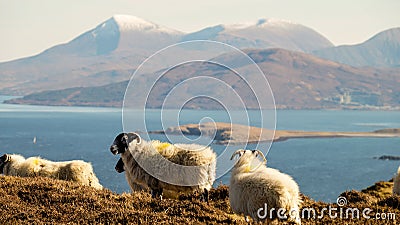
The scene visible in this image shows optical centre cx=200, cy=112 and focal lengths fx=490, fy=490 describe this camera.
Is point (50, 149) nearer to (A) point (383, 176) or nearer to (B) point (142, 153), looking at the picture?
(A) point (383, 176)

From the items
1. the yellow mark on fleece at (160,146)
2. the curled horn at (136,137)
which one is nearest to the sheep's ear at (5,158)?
the curled horn at (136,137)

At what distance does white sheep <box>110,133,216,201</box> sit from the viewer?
41.4 ft

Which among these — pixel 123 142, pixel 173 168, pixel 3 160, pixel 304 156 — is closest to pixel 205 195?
pixel 173 168

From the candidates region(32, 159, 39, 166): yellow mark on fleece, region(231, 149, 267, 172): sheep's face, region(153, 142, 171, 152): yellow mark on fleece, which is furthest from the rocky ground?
region(32, 159, 39, 166): yellow mark on fleece

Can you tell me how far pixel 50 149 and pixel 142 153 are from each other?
12897 centimetres

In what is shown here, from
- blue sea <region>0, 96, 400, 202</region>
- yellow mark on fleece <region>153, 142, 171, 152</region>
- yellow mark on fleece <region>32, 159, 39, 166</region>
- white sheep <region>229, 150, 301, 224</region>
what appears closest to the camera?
white sheep <region>229, 150, 301, 224</region>

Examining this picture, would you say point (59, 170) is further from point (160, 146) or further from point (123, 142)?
point (160, 146)

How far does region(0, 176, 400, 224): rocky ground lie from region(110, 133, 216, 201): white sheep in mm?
537

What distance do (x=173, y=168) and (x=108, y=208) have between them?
347 cm

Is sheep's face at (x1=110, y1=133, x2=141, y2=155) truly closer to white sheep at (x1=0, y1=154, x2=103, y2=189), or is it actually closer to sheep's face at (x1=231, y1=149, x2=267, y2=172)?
white sheep at (x1=0, y1=154, x2=103, y2=189)

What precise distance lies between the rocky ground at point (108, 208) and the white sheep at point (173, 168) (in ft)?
1.76

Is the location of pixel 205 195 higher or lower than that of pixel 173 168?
lower

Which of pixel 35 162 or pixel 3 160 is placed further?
pixel 3 160

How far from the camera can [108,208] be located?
9.44 meters
